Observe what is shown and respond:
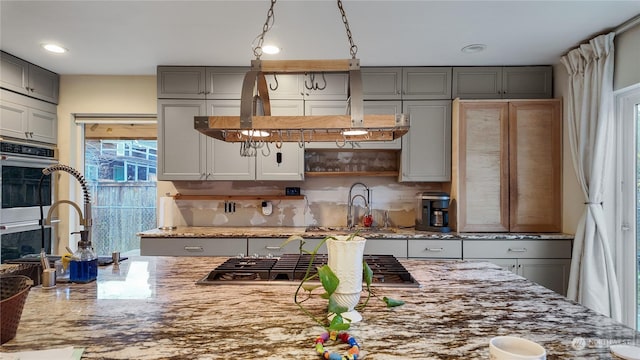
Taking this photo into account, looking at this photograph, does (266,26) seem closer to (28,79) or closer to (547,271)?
(28,79)

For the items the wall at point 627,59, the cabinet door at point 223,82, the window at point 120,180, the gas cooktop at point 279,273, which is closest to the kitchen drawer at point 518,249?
the wall at point 627,59

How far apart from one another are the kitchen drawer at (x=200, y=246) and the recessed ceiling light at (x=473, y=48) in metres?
2.55

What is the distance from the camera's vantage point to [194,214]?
3.82m

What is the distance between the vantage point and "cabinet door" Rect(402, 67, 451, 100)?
137 inches

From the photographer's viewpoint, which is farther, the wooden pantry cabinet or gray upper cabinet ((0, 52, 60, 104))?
the wooden pantry cabinet

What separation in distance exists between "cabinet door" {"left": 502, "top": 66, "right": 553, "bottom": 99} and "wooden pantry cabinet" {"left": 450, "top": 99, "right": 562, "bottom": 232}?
20 cm

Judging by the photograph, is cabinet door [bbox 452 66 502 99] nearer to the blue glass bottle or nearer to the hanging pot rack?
the hanging pot rack

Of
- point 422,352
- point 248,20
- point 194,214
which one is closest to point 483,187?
point 248,20

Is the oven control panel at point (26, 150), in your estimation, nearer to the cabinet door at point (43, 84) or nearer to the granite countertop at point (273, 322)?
the cabinet door at point (43, 84)

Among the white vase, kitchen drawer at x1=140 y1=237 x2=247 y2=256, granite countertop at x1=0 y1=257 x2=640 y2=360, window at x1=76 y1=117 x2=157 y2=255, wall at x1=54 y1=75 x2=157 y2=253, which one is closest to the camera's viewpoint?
granite countertop at x1=0 y1=257 x2=640 y2=360

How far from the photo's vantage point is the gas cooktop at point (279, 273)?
61.4 inches

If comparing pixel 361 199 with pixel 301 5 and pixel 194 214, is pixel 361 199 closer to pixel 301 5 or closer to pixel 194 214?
pixel 194 214

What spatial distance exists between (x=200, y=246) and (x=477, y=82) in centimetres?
306

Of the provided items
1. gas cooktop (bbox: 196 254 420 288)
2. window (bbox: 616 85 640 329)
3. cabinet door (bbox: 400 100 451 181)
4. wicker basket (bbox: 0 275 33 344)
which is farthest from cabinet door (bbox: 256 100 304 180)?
window (bbox: 616 85 640 329)
